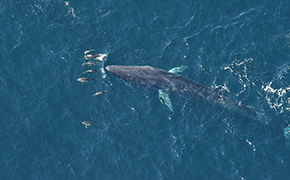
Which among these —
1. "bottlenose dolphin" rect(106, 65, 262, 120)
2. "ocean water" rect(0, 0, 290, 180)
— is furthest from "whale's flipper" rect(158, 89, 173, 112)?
"ocean water" rect(0, 0, 290, 180)

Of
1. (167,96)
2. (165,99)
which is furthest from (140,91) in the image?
(167,96)

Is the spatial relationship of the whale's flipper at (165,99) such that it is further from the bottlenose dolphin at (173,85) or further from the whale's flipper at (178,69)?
the whale's flipper at (178,69)

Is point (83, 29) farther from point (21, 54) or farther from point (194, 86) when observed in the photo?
point (194, 86)

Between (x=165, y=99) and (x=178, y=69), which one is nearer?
(x=165, y=99)

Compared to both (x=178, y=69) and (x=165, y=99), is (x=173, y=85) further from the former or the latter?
(x=178, y=69)

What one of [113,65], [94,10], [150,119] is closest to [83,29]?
[94,10]

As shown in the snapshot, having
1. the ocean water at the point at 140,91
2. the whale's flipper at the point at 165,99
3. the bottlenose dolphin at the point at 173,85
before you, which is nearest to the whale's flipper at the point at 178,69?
the bottlenose dolphin at the point at 173,85
